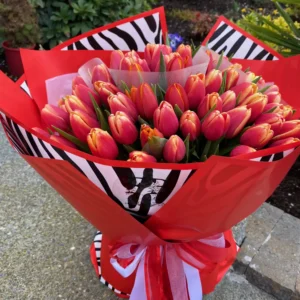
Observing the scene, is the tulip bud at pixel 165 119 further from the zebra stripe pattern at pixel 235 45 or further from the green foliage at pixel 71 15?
the green foliage at pixel 71 15

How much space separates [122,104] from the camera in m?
1.02

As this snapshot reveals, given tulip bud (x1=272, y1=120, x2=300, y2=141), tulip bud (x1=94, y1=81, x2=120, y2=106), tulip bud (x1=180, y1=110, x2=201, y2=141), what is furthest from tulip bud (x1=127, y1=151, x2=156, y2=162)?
tulip bud (x1=272, y1=120, x2=300, y2=141)

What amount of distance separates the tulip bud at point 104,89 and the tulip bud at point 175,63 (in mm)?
154

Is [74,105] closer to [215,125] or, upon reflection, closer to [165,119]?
[165,119]

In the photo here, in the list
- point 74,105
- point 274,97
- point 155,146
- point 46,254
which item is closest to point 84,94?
point 74,105

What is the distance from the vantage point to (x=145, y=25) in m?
1.36

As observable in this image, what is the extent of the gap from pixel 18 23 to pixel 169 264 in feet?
10.0

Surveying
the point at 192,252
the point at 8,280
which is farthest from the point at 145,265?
the point at 8,280

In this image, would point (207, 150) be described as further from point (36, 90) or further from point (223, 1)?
point (223, 1)

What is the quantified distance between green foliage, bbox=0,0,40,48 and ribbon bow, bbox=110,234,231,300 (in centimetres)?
294

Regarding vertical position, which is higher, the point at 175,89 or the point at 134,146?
the point at 175,89

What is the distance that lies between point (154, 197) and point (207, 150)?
0.18 m

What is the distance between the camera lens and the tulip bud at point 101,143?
36.9 inches

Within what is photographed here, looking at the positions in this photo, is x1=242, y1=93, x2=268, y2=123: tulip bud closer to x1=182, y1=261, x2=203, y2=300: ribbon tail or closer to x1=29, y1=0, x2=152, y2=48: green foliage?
x1=182, y1=261, x2=203, y2=300: ribbon tail
